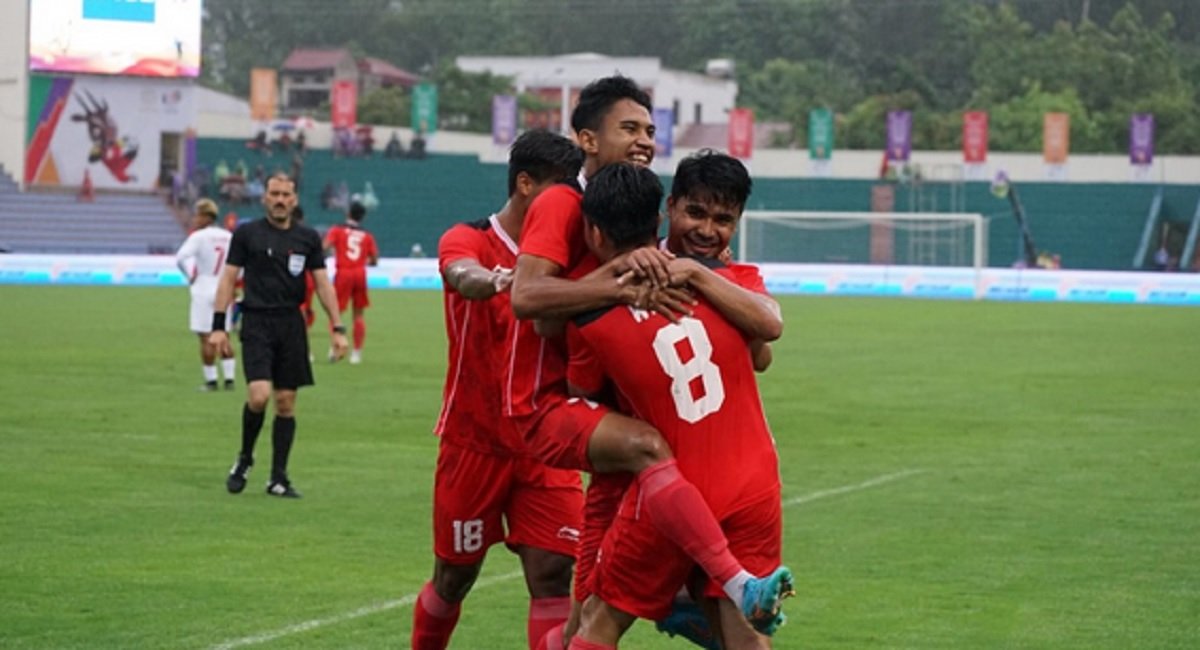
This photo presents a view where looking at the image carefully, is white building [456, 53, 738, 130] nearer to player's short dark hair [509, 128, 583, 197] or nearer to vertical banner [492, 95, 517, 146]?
vertical banner [492, 95, 517, 146]

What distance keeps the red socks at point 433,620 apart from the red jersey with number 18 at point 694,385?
2007 mm

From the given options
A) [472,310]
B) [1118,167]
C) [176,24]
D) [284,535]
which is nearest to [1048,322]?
[176,24]

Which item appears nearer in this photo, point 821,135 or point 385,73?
point 821,135

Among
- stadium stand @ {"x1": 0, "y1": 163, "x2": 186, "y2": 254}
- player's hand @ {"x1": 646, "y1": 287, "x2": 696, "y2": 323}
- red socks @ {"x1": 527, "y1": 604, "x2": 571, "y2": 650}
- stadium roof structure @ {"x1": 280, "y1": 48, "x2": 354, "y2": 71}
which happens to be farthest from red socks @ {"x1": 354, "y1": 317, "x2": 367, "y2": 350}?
stadium roof structure @ {"x1": 280, "y1": 48, "x2": 354, "y2": 71}

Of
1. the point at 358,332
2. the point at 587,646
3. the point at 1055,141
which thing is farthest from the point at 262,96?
the point at 587,646

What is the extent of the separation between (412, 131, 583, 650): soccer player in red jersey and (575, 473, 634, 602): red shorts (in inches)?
39.1

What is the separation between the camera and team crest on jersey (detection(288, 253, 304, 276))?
43.8 ft

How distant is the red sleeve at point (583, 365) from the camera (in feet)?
18.3

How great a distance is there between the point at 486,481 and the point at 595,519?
4.35 ft

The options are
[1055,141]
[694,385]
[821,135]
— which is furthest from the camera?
[821,135]

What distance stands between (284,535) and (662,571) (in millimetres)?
6207

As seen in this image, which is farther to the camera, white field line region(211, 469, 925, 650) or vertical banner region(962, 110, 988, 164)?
vertical banner region(962, 110, 988, 164)

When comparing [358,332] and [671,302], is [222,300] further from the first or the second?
[358,332]

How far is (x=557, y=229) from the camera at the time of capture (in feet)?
18.6
